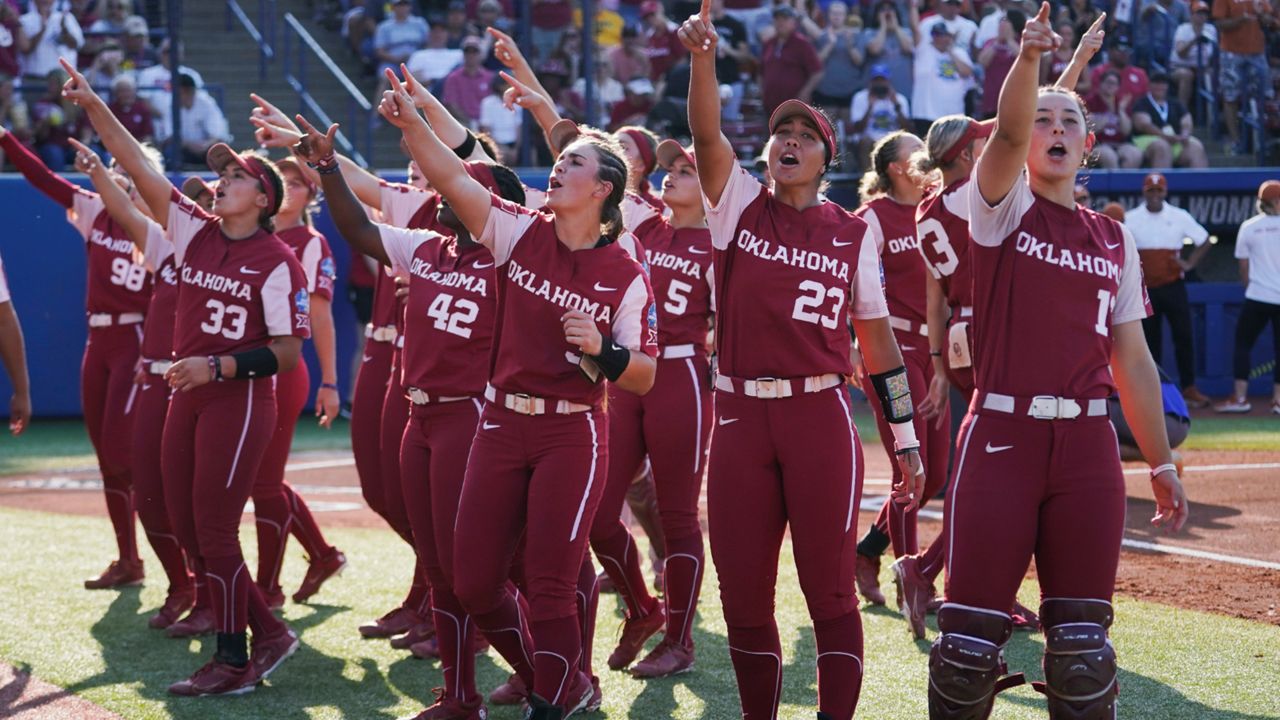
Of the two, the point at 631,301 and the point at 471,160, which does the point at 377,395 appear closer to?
the point at 471,160

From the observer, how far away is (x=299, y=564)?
905 centimetres

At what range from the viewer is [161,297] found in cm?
714

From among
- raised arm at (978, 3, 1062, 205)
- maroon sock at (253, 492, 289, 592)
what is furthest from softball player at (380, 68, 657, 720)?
maroon sock at (253, 492, 289, 592)

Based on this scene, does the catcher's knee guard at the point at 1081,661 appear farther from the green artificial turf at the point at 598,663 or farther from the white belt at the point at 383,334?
the white belt at the point at 383,334

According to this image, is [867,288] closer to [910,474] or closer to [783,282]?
[783,282]

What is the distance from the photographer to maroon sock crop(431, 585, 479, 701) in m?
5.57

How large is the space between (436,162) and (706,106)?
2.96ft

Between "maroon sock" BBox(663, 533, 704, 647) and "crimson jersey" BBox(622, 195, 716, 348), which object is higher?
"crimson jersey" BBox(622, 195, 716, 348)

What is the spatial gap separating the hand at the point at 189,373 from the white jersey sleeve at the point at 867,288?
8.86 feet

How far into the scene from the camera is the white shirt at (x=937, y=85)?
53.2 feet

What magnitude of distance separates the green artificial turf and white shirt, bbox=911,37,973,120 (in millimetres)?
9127

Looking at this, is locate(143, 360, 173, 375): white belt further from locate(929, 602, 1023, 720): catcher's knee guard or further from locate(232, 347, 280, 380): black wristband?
locate(929, 602, 1023, 720): catcher's knee guard

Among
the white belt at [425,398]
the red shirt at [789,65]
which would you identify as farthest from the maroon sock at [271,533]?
the red shirt at [789,65]

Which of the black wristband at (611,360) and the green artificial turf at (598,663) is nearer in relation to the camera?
the black wristband at (611,360)
